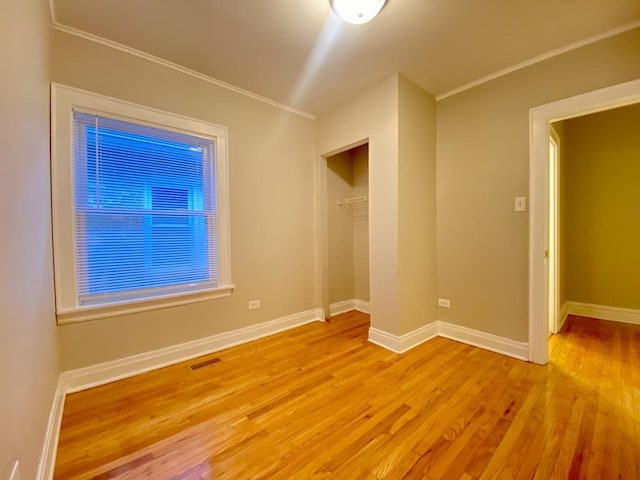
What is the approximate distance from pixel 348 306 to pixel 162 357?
237cm

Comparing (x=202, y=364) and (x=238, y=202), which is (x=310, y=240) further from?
(x=202, y=364)

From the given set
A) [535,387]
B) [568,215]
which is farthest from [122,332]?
[568,215]

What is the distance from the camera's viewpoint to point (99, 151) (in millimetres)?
2090

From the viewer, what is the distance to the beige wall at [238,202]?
2.04 m

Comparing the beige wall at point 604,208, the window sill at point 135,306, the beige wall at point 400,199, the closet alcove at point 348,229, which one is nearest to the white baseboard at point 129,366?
the window sill at point 135,306

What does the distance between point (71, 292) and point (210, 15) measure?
7.14ft

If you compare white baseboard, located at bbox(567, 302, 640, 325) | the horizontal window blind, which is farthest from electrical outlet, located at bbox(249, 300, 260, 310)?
white baseboard, located at bbox(567, 302, 640, 325)

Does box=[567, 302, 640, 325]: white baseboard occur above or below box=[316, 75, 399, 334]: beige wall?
below

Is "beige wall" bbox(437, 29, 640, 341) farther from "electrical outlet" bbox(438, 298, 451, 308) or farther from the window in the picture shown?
the window

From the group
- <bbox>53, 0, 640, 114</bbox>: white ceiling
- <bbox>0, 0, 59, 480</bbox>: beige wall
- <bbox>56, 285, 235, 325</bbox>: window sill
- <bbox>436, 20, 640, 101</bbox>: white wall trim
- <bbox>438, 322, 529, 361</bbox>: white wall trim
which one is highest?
<bbox>53, 0, 640, 114</bbox>: white ceiling

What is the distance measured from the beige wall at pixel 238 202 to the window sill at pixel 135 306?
0.16 ft

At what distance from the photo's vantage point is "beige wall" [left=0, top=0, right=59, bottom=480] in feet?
2.86

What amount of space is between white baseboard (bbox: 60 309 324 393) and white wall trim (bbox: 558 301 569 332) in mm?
3007

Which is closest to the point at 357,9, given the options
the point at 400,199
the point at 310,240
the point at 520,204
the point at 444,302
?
the point at 400,199
